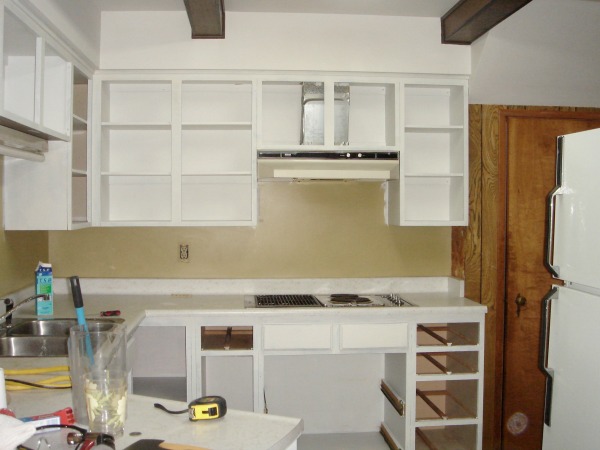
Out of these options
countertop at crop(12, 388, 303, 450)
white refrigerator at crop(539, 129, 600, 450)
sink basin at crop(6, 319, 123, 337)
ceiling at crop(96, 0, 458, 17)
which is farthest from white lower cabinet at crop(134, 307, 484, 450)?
ceiling at crop(96, 0, 458, 17)

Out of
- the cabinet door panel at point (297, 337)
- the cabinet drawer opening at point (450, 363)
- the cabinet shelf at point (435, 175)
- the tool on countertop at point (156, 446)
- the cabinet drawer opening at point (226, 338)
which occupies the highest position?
the cabinet shelf at point (435, 175)

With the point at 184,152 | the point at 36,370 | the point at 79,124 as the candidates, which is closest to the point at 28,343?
the point at 36,370

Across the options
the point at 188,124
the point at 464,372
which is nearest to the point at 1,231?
the point at 188,124

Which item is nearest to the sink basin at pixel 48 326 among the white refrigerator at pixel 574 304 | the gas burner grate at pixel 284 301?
the gas burner grate at pixel 284 301

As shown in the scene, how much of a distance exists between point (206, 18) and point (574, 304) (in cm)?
233

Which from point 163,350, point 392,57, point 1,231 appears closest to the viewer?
point 1,231

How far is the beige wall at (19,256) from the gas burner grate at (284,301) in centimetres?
142

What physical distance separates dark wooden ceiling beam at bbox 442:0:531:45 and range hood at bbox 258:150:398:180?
0.83 meters

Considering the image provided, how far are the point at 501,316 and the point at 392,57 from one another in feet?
6.09

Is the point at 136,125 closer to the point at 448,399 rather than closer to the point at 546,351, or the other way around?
the point at 546,351

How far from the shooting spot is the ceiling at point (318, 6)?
2.70 metres

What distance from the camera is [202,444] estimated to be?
1.01 metres

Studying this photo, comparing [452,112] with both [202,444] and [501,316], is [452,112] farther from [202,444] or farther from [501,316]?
[202,444]

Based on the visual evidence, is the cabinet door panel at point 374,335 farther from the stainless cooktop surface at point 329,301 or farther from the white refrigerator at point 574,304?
the white refrigerator at point 574,304
